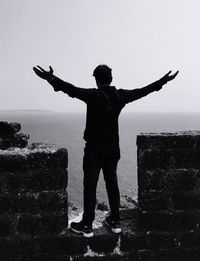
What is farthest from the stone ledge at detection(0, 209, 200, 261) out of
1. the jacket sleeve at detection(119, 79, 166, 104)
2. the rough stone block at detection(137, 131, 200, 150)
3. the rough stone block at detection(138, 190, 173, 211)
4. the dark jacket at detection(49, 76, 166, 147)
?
the jacket sleeve at detection(119, 79, 166, 104)

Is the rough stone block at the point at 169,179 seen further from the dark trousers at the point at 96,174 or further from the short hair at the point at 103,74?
the short hair at the point at 103,74

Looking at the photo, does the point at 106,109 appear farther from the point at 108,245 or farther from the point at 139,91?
the point at 108,245

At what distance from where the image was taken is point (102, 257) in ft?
14.7

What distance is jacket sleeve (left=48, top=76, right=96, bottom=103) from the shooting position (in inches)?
152

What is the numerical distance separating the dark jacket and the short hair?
0.09 metres

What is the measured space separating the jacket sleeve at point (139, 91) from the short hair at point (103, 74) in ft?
0.78

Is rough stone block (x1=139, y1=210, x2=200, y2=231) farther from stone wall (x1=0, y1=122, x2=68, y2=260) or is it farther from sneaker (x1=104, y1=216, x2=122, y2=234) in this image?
stone wall (x1=0, y1=122, x2=68, y2=260)

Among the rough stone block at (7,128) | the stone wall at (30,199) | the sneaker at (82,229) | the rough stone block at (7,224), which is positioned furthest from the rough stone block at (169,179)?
the rough stone block at (7,128)

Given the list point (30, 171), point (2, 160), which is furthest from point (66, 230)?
point (2, 160)

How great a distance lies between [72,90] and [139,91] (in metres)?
0.90

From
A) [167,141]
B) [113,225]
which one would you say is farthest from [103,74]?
[113,225]

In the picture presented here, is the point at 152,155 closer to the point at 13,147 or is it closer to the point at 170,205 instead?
the point at 170,205

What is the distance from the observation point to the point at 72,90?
398cm

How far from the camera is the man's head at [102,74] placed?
4.28 m
